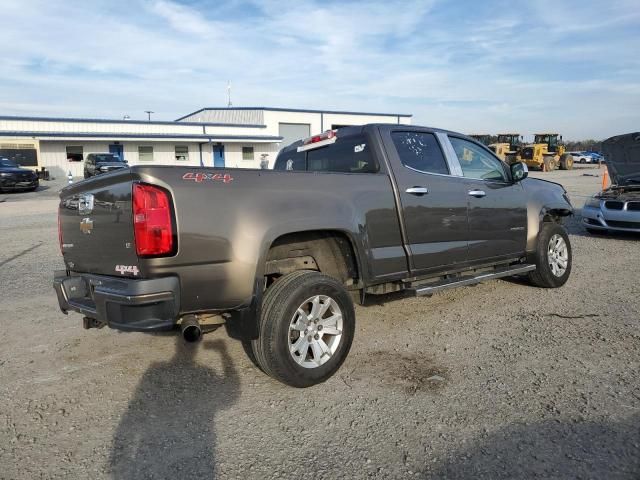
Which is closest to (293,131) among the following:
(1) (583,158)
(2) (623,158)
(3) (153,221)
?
(1) (583,158)

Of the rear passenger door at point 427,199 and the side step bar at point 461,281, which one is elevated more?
the rear passenger door at point 427,199

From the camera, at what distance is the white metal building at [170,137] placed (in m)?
34.4

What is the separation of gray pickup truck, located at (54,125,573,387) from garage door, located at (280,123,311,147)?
42030 millimetres

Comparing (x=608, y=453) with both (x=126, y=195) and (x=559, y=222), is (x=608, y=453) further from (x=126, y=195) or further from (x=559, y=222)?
(x=559, y=222)

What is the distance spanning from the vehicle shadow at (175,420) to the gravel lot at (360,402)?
0.01 metres

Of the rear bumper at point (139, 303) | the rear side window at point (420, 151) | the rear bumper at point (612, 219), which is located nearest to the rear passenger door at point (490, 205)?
the rear side window at point (420, 151)

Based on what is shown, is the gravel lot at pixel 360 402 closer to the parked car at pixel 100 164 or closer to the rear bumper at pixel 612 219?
the rear bumper at pixel 612 219

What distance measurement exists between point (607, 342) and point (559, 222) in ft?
8.83

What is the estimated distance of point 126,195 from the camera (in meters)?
3.16

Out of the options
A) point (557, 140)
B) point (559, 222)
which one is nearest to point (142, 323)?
point (559, 222)

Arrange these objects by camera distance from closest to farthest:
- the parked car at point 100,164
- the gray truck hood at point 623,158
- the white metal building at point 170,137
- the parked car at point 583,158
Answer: the gray truck hood at point 623,158 → the parked car at point 100,164 → the white metal building at point 170,137 → the parked car at point 583,158

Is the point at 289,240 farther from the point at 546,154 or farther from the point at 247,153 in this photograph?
the point at 247,153

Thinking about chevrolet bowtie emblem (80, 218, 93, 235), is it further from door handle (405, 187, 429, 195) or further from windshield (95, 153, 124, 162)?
windshield (95, 153, 124, 162)

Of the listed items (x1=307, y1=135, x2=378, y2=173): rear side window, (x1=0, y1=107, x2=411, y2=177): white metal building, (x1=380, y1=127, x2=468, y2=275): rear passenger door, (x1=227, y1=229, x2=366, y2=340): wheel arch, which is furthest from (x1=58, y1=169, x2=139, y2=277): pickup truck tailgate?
(x1=0, y1=107, x2=411, y2=177): white metal building
